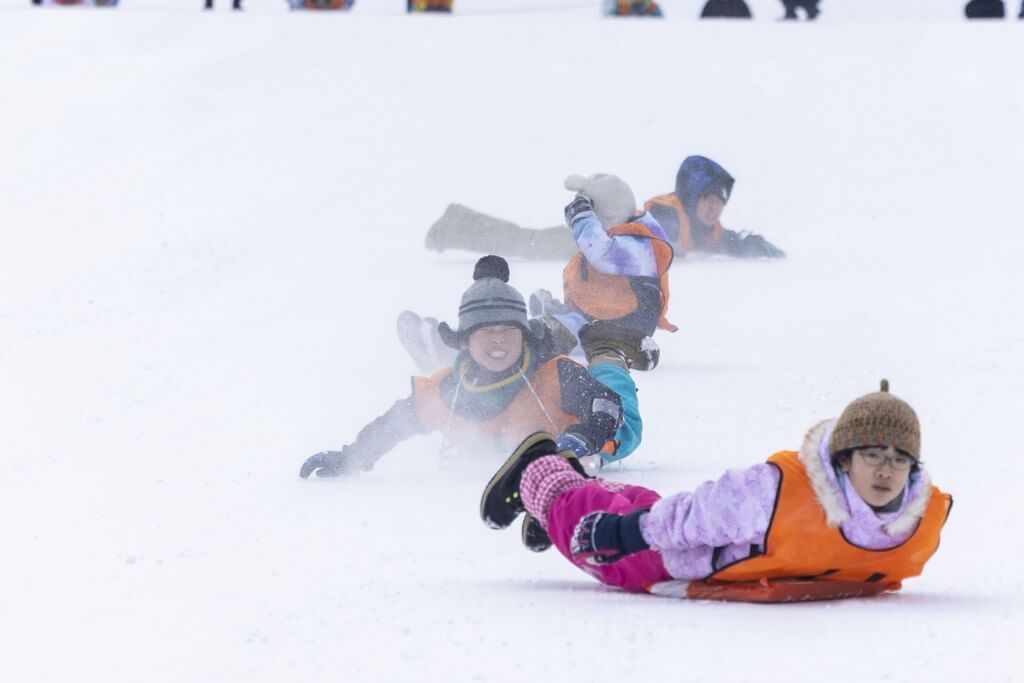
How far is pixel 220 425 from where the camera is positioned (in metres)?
6.07

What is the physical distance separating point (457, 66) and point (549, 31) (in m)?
1.43

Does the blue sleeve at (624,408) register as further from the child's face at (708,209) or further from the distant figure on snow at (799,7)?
the distant figure on snow at (799,7)

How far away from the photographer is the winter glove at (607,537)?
12.5 ft

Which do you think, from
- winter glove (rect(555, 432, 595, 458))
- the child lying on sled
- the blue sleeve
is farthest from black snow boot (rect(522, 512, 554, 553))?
the blue sleeve

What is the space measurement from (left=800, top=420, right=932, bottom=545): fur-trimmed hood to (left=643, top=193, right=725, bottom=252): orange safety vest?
19.4ft

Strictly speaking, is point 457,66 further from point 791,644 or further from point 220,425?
point 791,644

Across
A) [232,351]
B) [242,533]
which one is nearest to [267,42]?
[232,351]

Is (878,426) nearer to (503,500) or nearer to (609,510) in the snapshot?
(609,510)

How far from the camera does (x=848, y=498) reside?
11.8 feet

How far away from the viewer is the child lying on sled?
11.7 feet

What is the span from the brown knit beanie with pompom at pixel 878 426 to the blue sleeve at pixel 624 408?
189 centimetres

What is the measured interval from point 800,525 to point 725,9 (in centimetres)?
1438

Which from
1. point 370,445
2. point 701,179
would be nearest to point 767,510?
point 370,445

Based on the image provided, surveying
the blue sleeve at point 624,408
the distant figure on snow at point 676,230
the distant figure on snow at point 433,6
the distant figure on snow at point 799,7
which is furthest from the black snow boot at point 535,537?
the distant figure on snow at point 799,7
